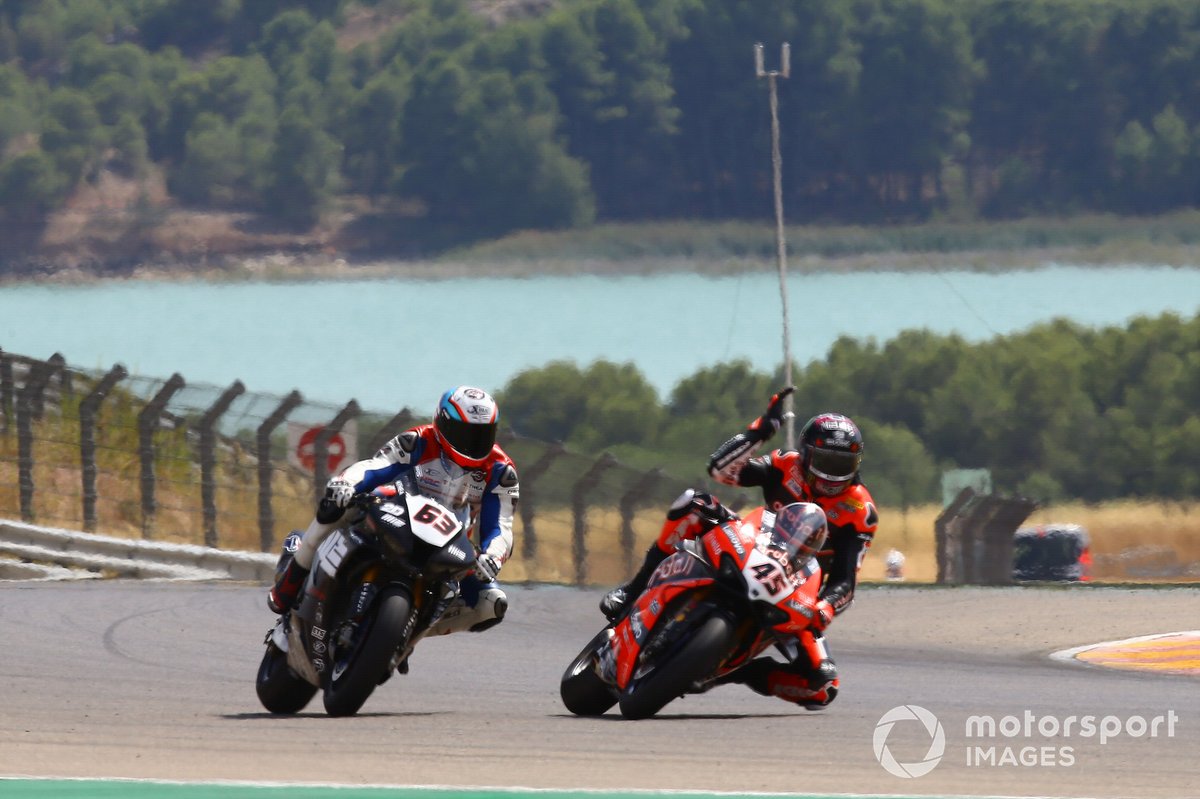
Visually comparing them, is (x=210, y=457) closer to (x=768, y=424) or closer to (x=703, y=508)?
(x=768, y=424)

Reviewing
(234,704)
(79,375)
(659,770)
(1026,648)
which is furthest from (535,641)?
(79,375)

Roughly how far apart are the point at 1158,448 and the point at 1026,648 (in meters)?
36.3

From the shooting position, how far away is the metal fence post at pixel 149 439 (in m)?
20.4

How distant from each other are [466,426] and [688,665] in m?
1.57

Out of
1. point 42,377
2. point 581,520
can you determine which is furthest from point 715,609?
point 581,520

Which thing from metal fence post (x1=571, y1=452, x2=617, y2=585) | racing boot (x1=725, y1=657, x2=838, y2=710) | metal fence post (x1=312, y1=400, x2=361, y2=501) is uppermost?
racing boot (x1=725, y1=657, x2=838, y2=710)

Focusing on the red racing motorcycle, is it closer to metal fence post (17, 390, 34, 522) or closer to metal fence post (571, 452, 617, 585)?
metal fence post (571, 452, 617, 585)

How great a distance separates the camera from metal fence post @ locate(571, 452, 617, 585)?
21.7 m

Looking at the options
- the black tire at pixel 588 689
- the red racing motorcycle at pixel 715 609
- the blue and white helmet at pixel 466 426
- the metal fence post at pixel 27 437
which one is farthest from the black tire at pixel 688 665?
the metal fence post at pixel 27 437

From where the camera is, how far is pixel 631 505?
22.5m

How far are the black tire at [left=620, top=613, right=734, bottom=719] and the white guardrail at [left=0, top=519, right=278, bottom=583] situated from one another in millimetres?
9618

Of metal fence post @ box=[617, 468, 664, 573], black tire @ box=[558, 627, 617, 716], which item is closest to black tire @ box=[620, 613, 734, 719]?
black tire @ box=[558, 627, 617, 716]

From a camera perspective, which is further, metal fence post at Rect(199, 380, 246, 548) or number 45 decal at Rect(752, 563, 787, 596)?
metal fence post at Rect(199, 380, 246, 548)

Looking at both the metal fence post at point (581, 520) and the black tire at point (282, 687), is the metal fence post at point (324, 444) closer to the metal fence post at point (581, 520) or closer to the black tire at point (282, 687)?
the metal fence post at point (581, 520)
